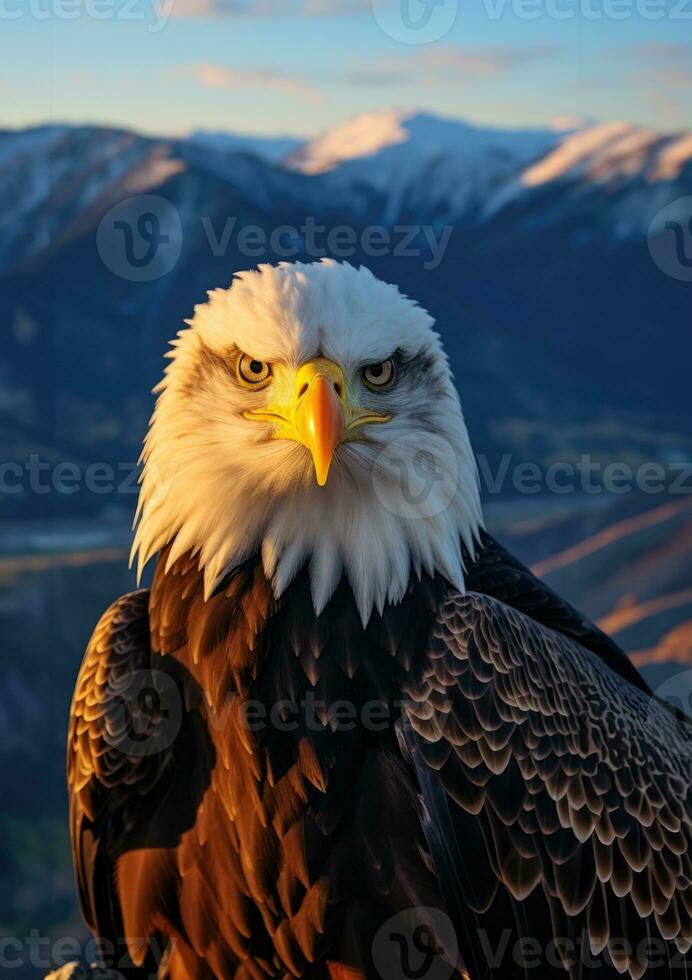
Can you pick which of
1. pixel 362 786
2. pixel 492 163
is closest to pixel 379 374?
pixel 362 786

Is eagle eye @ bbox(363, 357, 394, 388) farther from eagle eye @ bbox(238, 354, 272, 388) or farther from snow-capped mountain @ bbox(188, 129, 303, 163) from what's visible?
snow-capped mountain @ bbox(188, 129, 303, 163)

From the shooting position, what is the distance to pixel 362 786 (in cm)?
203

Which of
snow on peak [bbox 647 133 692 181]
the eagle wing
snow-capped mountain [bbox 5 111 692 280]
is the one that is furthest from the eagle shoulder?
snow on peak [bbox 647 133 692 181]

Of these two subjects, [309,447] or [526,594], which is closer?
[309,447]

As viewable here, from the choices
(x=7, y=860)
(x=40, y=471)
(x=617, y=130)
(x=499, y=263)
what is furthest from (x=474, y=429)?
(x=7, y=860)

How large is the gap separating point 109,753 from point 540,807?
2.94ft

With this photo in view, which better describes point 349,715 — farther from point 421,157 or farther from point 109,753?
point 421,157

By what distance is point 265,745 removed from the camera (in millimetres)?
2027

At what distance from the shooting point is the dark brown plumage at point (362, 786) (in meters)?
2.02

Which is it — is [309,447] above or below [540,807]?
above

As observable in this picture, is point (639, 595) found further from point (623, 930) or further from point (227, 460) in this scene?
point (227, 460)

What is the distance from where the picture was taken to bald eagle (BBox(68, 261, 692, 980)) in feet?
6.59

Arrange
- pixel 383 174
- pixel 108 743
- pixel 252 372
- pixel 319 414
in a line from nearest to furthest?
1. pixel 319 414
2. pixel 252 372
3. pixel 108 743
4. pixel 383 174

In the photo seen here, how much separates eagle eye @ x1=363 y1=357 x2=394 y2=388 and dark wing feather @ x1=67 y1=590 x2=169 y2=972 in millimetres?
788
